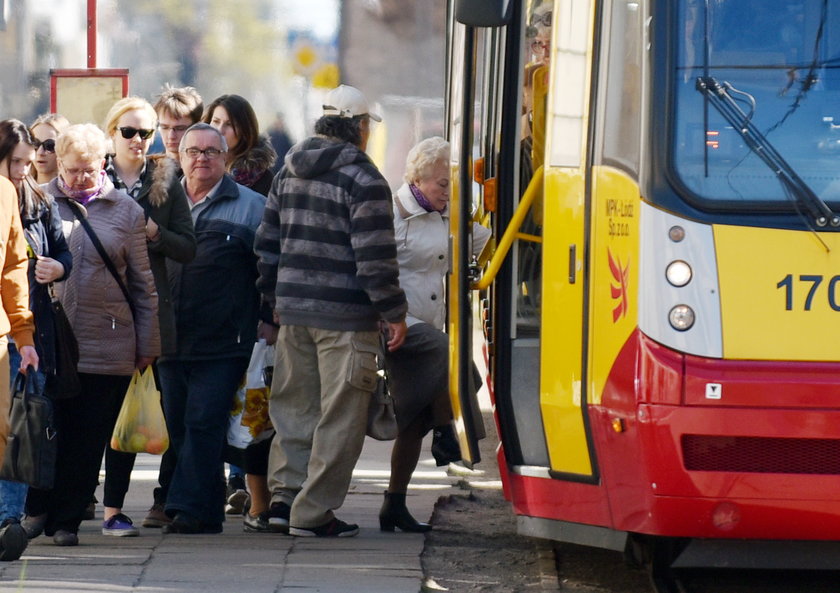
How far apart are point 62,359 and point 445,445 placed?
2055 millimetres

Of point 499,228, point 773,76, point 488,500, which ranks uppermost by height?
point 773,76

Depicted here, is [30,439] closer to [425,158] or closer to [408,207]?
[408,207]

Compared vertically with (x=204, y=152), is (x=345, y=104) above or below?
above

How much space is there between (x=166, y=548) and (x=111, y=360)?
2.62ft

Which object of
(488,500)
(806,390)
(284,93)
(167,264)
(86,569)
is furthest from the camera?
(284,93)

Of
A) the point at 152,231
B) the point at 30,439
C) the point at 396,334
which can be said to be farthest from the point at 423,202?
the point at 30,439

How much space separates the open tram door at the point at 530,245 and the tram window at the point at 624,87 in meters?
0.15

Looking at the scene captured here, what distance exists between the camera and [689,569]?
22.4 ft

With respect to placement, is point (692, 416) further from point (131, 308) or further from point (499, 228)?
point (131, 308)

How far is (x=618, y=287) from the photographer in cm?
551

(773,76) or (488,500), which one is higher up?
(773,76)

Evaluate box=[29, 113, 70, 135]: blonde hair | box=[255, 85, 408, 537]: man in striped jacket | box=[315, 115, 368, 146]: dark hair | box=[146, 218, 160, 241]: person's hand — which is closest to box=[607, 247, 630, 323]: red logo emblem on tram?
box=[255, 85, 408, 537]: man in striped jacket

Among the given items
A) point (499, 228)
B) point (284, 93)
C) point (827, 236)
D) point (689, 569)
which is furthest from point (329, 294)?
point (284, 93)

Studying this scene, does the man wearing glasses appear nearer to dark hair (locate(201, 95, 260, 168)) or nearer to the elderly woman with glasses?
the elderly woman with glasses
